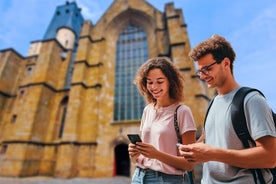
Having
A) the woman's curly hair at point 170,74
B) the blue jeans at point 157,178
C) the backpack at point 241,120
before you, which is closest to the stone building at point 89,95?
the woman's curly hair at point 170,74

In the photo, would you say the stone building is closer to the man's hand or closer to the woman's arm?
the woman's arm

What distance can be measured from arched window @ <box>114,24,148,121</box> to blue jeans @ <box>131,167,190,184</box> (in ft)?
30.5

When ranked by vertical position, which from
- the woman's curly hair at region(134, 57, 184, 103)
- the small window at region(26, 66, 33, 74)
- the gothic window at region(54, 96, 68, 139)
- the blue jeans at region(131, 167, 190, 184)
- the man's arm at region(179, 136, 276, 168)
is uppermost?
the small window at region(26, 66, 33, 74)

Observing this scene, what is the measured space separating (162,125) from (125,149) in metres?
10.5

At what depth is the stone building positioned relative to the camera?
932 centimetres

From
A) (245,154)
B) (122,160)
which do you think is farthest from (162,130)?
(122,160)

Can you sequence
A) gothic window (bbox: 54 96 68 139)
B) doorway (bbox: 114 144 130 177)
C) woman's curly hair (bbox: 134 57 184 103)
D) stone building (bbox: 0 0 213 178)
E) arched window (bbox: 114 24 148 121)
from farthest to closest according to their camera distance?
gothic window (bbox: 54 96 68 139) < arched window (bbox: 114 24 148 121) < doorway (bbox: 114 144 130 177) < stone building (bbox: 0 0 213 178) < woman's curly hair (bbox: 134 57 184 103)

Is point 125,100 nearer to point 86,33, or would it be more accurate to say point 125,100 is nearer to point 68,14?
point 86,33

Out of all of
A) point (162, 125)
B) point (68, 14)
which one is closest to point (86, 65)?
point (162, 125)

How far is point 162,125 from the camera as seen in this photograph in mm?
1269

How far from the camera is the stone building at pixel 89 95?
9.32 metres

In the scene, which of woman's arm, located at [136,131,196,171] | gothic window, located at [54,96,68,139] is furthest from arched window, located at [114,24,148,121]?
woman's arm, located at [136,131,196,171]

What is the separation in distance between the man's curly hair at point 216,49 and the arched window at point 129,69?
→ 9441 mm

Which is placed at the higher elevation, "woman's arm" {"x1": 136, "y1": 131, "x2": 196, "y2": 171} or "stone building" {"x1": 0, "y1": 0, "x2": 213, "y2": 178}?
"stone building" {"x1": 0, "y1": 0, "x2": 213, "y2": 178}
